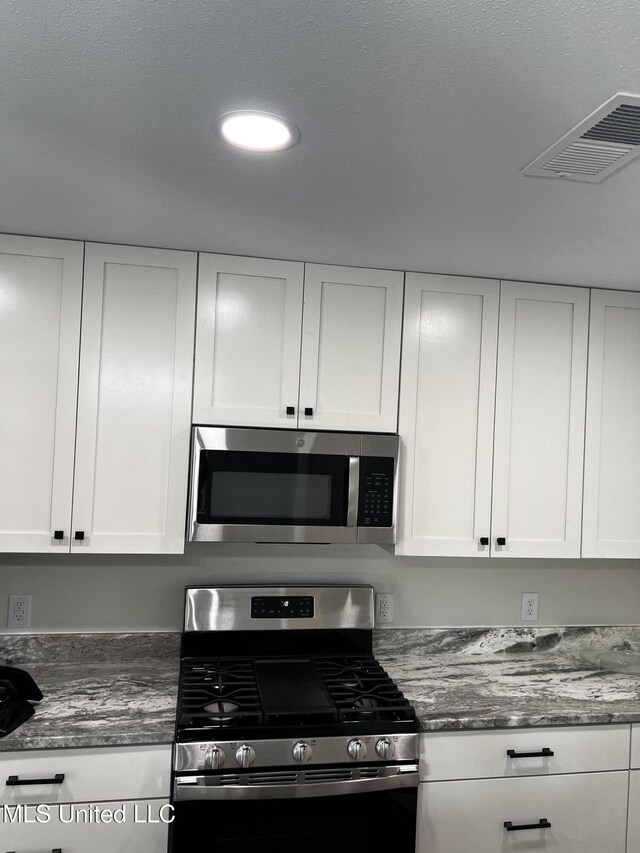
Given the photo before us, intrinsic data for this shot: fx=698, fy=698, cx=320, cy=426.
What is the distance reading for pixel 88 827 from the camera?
6.41ft

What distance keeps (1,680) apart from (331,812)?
1.04m

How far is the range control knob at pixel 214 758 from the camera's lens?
197 cm

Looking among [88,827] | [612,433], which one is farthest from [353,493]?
[88,827]

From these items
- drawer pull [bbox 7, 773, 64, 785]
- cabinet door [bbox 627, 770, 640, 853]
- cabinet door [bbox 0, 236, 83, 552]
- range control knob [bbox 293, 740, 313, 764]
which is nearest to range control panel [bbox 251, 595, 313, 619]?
range control knob [bbox 293, 740, 313, 764]

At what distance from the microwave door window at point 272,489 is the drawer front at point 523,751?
787 millimetres

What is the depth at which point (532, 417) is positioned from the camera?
2.62 metres

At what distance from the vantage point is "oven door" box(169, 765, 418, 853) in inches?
77.4

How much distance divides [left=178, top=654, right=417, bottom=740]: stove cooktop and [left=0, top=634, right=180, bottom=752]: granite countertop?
0.27ft

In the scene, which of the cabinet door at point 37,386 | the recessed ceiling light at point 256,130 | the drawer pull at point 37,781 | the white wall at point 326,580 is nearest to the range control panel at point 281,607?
the white wall at point 326,580

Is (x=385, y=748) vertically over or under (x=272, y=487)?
under

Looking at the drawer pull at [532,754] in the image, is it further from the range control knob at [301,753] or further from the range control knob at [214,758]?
the range control knob at [214,758]

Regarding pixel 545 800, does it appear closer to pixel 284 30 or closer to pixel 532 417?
pixel 532 417

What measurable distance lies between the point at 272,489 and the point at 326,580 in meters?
0.58

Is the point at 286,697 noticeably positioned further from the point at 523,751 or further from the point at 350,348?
the point at 350,348
